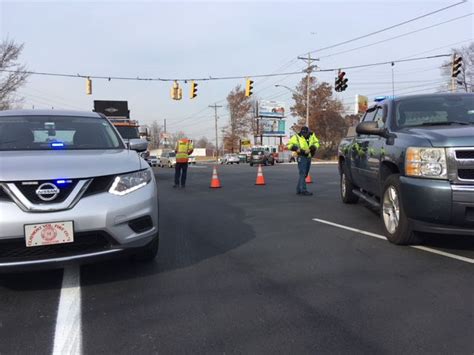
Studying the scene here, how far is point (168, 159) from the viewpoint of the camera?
1737 inches

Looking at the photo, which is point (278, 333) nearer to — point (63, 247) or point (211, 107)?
point (63, 247)

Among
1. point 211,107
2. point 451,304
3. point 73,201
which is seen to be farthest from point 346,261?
point 211,107

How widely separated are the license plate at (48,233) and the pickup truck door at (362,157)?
4.30m

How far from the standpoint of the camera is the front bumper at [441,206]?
4090mm

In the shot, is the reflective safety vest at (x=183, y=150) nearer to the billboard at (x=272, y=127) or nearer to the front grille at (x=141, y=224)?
the front grille at (x=141, y=224)

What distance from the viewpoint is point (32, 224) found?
3.24 m

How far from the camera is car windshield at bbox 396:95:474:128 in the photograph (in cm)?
542

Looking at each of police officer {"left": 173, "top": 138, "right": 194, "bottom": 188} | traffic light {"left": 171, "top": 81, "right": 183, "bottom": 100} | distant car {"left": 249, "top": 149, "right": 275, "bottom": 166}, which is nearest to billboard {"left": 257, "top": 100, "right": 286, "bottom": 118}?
distant car {"left": 249, "top": 149, "right": 275, "bottom": 166}

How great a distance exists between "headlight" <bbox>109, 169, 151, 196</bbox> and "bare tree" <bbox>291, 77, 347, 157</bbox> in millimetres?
58355

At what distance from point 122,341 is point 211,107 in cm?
8587

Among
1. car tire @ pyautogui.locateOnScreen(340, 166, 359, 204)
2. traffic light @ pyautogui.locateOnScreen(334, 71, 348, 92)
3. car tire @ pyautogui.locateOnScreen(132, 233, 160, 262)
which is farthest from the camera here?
traffic light @ pyautogui.locateOnScreen(334, 71, 348, 92)

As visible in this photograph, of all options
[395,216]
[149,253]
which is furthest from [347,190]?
[149,253]

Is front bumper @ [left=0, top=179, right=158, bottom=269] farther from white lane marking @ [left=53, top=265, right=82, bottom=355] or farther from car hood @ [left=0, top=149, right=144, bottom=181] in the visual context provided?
white lane marking @ [left=53, top=265, right=82, bottom=355]

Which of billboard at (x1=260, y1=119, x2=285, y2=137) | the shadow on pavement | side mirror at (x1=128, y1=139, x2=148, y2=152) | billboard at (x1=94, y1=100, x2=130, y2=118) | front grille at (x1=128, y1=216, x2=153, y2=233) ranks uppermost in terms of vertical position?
billboard at (x1=260, y1=119, x2=285, y2=137)
